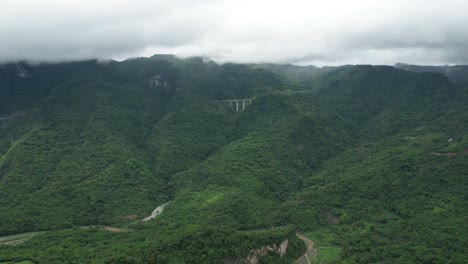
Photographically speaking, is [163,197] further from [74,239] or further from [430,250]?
[430,250]

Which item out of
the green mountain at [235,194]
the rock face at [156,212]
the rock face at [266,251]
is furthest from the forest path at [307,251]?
the rock face at [156,212]

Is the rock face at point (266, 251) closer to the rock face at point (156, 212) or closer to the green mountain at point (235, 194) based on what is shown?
the green mountain at point (235, 194)

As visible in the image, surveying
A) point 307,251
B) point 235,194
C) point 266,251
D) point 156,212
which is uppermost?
point 235,194

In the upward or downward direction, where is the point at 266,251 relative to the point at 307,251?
upward

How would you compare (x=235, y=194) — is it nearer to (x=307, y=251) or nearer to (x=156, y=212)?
(x=156, y=212)

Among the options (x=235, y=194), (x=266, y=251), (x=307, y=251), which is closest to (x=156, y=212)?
(x=235, y=194)

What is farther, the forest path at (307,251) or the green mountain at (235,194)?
the forest path at (307,251)

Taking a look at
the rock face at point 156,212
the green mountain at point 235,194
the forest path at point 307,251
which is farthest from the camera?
the rock face at point 156,212

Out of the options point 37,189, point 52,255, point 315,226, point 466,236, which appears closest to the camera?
point 52,255

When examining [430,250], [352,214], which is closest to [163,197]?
[352,214]
